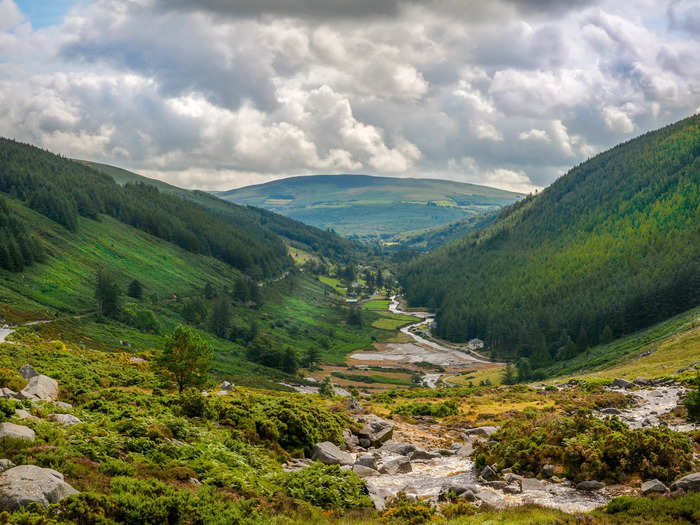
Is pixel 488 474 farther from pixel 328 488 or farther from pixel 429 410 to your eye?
pixel 429 410

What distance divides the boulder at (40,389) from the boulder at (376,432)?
979 inches

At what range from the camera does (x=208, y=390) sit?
52625mm

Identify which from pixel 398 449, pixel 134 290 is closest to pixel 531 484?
pixel 398 449

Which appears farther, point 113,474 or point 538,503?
point 538,503

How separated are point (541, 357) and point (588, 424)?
472 feet

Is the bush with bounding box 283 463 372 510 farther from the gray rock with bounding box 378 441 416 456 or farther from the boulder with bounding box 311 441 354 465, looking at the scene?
the gray rock with bounding box 378 441 416 456

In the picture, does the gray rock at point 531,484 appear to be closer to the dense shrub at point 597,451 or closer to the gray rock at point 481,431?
the dense shrub at point 597,451

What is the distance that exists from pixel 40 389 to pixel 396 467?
1033 inches

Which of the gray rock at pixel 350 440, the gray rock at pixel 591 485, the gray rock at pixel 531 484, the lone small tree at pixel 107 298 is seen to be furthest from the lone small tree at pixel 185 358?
the lone small tree at pixel 107 298

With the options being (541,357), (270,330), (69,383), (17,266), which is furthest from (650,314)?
(17,266)

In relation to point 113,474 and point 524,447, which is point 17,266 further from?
point 524,447

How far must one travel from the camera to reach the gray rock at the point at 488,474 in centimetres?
2722

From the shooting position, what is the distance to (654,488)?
2130 cm

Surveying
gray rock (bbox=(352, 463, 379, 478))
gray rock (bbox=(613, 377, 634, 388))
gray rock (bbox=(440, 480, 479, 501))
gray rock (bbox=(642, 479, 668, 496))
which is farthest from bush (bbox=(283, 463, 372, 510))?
gray rock (bbox=(613, 377, 634, 388))
